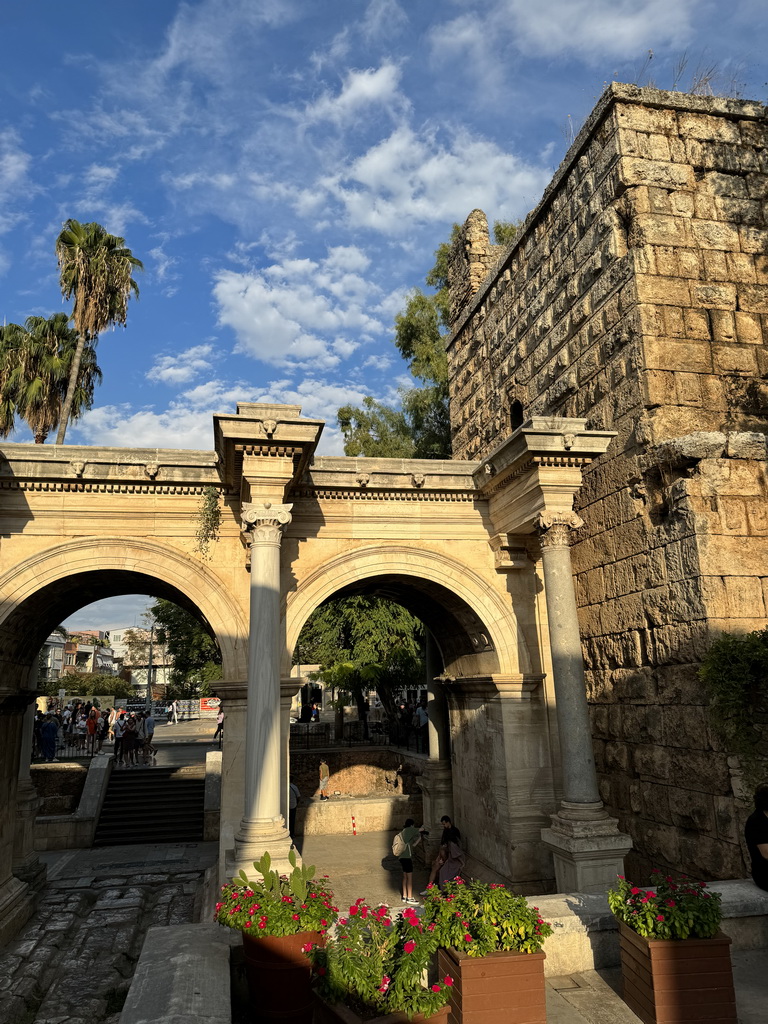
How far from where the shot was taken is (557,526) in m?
9.54

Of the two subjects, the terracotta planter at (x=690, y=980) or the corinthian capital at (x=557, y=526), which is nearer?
the terracotta planter at (x=690, y=980)

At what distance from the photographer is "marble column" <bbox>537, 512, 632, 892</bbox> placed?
8.32 metres

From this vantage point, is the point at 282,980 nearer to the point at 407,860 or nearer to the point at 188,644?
the point at 407,860

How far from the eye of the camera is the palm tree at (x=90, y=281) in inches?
891

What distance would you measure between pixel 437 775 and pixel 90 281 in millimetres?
18745

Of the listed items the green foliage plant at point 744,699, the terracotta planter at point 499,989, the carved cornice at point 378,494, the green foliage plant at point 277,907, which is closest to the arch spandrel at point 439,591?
the carved cornice at point 378,494

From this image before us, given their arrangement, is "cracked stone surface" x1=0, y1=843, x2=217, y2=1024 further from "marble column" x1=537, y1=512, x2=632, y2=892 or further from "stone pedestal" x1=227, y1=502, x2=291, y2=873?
"marble column" x1=537, y1=512, x2=632, y2=892

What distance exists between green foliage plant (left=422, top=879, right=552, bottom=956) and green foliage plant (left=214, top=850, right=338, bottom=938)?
3.51ft

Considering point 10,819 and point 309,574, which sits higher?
point 309,574

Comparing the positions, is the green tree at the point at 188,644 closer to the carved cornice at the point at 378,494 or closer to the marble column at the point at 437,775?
the marble column at the point at 437,775

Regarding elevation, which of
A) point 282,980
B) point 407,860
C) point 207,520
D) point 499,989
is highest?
point 207,520

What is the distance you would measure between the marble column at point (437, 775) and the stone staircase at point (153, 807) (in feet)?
23.2

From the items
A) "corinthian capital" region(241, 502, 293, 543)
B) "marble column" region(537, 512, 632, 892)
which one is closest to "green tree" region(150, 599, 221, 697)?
"corinthian capital" region(241, 502, 293, 543)

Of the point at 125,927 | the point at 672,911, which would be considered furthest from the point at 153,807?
the point at 672,911
